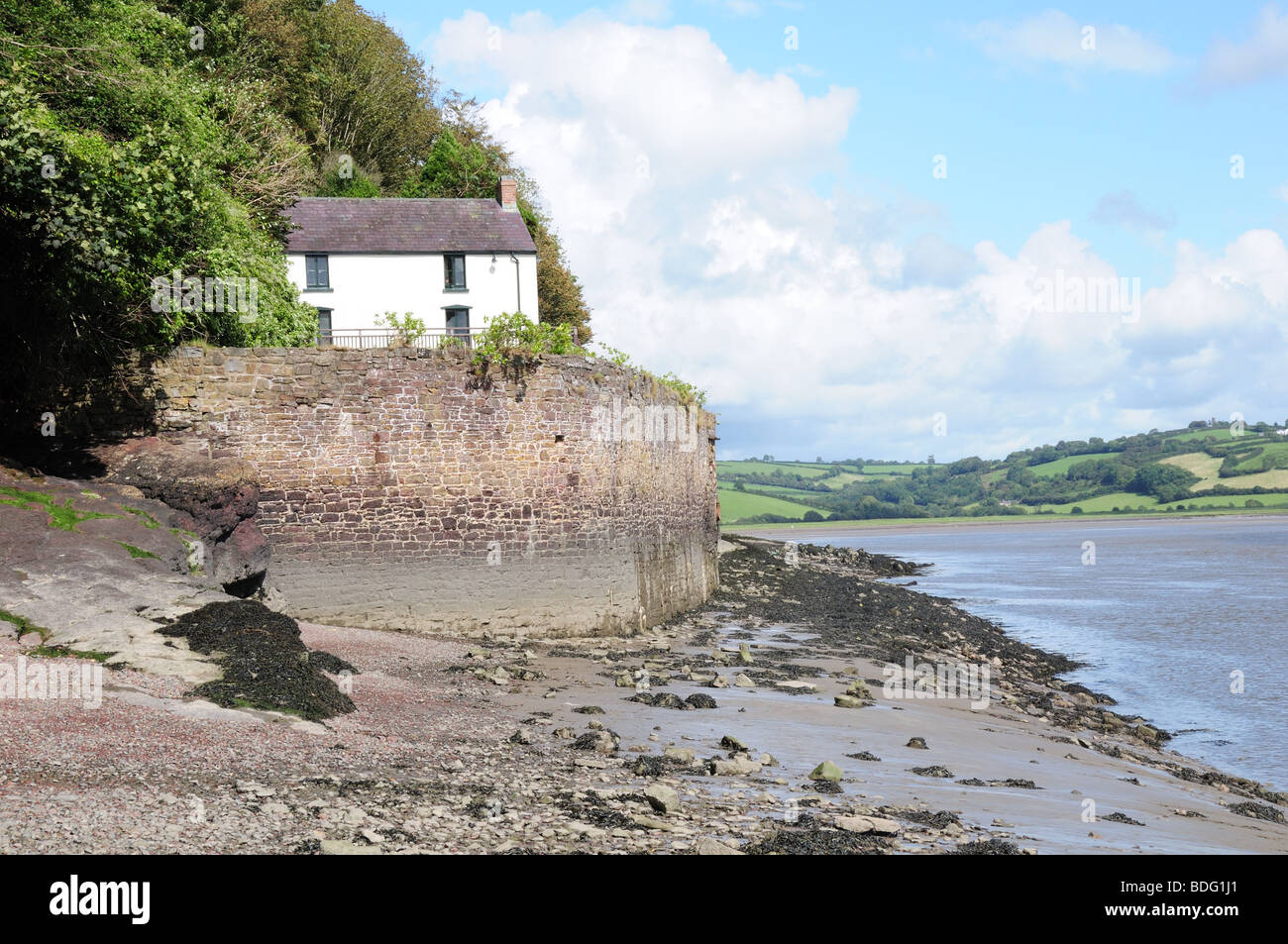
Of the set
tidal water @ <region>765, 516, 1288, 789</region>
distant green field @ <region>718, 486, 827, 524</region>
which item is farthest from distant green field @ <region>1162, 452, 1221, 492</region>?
tidal water @ <region>765, 516, 1288, 789</region>

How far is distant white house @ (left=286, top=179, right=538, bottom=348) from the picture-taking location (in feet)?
135

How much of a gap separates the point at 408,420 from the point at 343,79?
1509 inches

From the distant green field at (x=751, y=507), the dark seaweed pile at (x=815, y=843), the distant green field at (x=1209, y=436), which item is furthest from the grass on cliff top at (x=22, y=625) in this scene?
the distant green field at (x=1209, y=436)

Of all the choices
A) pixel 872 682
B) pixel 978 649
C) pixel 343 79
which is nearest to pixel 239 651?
pixel 872 682

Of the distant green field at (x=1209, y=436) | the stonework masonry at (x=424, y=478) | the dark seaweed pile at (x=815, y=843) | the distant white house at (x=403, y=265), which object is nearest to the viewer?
the dark seaweed pile at (x=815, y=843)

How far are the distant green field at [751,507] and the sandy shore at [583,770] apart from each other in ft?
423

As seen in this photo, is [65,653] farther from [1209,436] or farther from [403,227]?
[1209,436]

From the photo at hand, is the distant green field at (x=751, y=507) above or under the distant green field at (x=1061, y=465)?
under

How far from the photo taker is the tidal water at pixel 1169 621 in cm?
2042

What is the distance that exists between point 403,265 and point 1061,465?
160m

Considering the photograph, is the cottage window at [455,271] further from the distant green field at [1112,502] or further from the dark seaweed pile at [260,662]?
the distant green field at [1112,502]

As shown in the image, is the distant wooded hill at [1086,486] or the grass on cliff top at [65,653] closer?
the grass on cliff top at [65,653]

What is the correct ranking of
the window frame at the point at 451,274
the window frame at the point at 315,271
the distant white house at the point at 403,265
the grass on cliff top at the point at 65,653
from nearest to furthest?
the grass on cliff top at the point at 65,653 → the window frame at the point at 315,271 → the distant white house at the point at 403,265 → the window frame at the point at 451,274

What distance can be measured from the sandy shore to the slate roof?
1069 inches
